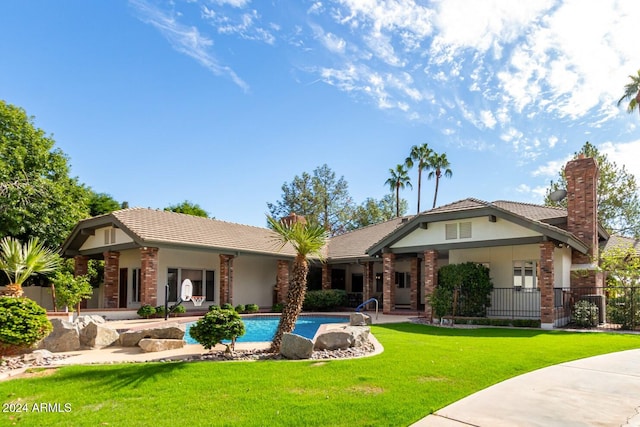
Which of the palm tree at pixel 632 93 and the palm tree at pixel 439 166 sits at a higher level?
the palm tree at pixel 632 93

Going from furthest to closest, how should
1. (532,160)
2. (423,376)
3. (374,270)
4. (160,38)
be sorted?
(532,160), (374,270), (160,38), (423,376)

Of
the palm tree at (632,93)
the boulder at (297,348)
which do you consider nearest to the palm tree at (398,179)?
the palm tree at (632,93)

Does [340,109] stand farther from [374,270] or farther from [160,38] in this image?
[374,270]

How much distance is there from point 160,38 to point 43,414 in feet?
45.4

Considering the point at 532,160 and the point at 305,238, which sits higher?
the point at 532,160

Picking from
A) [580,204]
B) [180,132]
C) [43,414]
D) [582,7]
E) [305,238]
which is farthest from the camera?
[180,132]

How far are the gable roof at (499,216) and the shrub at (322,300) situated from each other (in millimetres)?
4094

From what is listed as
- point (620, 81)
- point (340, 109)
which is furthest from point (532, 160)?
point (340, 109)

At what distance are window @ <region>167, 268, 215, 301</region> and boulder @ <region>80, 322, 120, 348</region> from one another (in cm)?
1043

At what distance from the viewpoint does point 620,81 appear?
2852cm

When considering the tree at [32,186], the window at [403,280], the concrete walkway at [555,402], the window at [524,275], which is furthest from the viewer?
the window at [403,280]

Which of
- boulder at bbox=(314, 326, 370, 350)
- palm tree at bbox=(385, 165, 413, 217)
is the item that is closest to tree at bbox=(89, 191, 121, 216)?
palm tree at bbox=(385, 165, 413, 217)

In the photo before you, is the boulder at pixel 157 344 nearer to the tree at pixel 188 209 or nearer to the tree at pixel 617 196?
the tree at pixel 188 209

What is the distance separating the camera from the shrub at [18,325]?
8.85 metres
